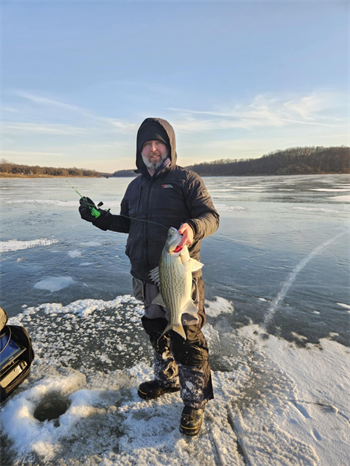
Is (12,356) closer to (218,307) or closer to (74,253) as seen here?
(218,307)

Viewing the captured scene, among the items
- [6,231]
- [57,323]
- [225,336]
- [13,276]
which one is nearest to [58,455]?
[57,323]

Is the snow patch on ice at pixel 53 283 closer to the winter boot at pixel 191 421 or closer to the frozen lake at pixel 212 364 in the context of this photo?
the frozen lake at pixel 212 364

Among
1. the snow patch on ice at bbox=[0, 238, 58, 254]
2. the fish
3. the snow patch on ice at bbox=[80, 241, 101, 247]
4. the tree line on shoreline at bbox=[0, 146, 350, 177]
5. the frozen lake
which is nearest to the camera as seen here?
the fish

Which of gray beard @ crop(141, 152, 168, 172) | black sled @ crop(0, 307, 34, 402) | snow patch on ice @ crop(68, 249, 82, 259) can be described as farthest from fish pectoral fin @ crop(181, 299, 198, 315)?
snow patch on ice @ crop(68, 249, 82, 259)

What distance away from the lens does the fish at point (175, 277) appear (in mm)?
1998

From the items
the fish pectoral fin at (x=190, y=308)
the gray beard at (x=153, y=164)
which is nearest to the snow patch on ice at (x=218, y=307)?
the fish pectoral fin at (x=190, y=308)

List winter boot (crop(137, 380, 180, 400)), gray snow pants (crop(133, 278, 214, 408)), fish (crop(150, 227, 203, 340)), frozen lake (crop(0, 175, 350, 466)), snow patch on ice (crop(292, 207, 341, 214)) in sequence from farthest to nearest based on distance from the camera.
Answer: snow patch on ice (crop(292, 207, 341, 214))
winter boot (crop(137, 380, 180, 400))
gray snow pants (crop(133, 278, 214, 408))
frozen lake (crop(0, 175, 350, 466))
fish (crop(150, 227, 203, 340))

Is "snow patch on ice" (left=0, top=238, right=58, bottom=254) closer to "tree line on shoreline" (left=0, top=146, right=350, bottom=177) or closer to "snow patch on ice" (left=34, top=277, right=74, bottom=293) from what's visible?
"snow patch on ice" (left=34, top=277, right=74, bottom=293)

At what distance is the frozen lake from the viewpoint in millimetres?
2100

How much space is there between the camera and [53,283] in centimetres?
517

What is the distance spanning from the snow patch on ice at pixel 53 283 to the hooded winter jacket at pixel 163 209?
3048mm

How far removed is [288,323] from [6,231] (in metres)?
9.63

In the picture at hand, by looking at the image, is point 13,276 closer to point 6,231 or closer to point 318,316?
point 6,231

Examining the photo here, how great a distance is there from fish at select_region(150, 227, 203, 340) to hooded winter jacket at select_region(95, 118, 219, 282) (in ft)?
1.11
